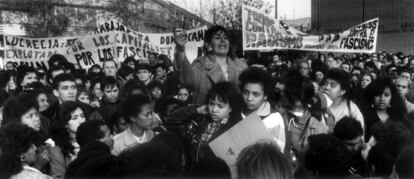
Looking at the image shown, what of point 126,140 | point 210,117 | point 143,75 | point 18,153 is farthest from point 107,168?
point 143,75

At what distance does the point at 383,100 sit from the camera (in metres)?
4.18

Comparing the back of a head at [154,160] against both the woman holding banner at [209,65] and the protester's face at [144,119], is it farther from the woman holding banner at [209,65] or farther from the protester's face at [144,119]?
the woman holding banner at [209,65]

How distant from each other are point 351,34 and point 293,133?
20.4 feet

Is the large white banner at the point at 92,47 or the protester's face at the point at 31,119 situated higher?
the large white banner at the point at 92,47

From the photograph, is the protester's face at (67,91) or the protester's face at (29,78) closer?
the protester's face at (67,91)

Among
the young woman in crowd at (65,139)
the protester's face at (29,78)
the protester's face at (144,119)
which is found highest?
the protester's face at (29,78)

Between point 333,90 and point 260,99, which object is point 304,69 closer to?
point 333,90

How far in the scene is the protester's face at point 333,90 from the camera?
4.39 meters

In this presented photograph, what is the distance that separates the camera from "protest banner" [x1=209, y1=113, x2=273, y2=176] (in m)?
2.63

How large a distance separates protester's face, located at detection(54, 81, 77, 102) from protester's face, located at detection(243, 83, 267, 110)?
216 cm

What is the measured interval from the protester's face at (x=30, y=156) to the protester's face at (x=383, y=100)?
2.87m

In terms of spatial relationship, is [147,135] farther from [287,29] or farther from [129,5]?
[129,5]

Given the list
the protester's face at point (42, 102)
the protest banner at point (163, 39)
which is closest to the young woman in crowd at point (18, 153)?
the protester's face at point (42, 102)

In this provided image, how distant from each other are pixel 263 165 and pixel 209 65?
1858 mm
